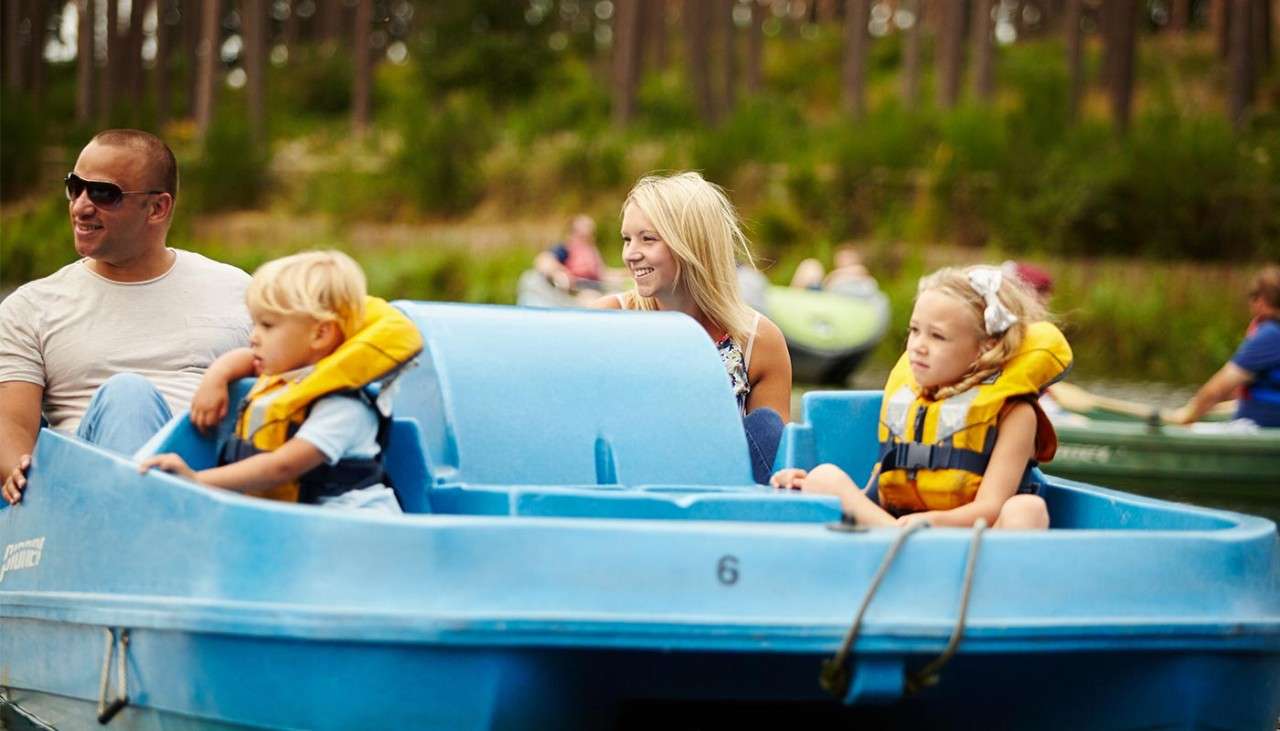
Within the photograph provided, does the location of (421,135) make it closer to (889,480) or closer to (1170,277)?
(1170,277)

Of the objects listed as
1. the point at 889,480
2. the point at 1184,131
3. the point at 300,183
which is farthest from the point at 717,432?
the point at 300,183

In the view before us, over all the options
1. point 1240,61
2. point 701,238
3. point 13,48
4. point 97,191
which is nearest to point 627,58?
point 1240,61

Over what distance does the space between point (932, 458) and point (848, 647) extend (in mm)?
924

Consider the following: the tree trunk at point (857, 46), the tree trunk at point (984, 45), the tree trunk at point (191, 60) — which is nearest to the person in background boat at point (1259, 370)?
the tree trunk at point (984, 45)

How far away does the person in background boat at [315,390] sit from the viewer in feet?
13.3

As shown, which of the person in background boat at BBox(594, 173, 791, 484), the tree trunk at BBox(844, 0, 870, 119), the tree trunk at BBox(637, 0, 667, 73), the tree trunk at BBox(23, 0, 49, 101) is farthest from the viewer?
the tree trunk at BBox(637, 0, 667, 73)

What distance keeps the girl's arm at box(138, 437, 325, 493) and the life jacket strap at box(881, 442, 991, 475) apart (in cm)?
130

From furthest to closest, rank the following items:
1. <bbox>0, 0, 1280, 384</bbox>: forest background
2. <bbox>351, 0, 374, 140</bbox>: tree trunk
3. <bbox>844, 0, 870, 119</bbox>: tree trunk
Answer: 1. <bbox>351, 0, 374, 140</bbox>: tree trunk
2. <bbox>844, 0, 870, 119</bbox>: tree trunk
3. <bbox>0, 0, 1280, 384</bbox>: forest background

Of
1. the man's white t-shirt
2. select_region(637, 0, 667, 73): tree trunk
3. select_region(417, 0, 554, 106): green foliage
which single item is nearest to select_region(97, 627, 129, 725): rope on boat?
the man's white t-shirt

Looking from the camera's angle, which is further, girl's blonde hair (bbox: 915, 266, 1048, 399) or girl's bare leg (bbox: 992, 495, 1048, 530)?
girl's blonde hair (bbox: 915, 266, 1048, 399)

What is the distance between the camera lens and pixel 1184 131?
24.3m

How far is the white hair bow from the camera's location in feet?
14.6

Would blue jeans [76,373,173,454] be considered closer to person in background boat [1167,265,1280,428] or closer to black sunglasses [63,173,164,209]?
black sunglasses [63,173,164,209]

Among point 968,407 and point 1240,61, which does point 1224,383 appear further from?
point 1240,61
